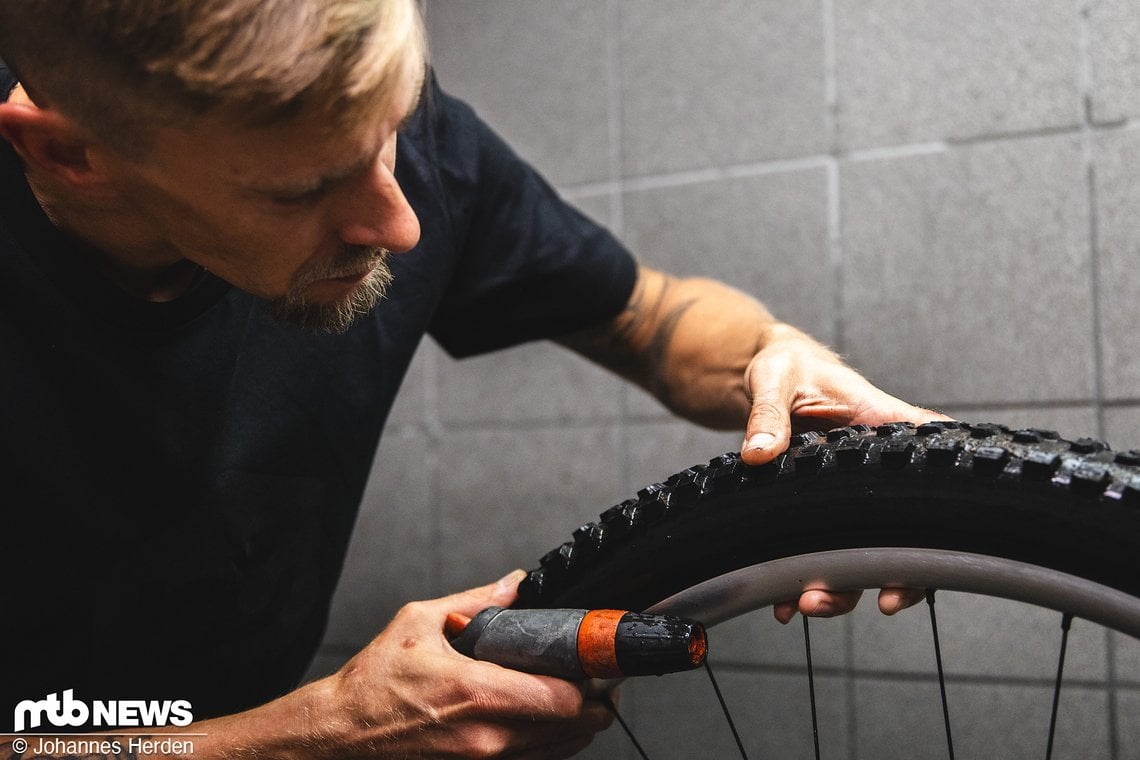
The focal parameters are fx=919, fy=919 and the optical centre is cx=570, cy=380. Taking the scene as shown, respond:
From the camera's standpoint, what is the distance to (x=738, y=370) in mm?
894

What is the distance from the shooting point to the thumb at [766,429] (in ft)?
1.68

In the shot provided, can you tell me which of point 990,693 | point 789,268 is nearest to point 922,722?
point 990,693

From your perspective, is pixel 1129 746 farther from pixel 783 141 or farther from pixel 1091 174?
pixel 783 141

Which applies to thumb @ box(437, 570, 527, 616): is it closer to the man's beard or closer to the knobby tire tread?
the knobby tire tread

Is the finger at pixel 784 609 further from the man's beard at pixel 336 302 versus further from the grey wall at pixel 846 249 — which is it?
the grey wall at pixel 846 249

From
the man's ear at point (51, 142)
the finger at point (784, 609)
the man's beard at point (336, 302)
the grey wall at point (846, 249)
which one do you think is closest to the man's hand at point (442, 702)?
the finger at point (784, 609)

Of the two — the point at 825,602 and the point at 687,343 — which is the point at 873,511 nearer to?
the point at 825,602

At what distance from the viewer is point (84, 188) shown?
63 cm

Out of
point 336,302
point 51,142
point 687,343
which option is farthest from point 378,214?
point 687,343

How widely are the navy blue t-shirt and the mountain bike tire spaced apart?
1.07ft

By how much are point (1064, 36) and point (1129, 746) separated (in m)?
0.91

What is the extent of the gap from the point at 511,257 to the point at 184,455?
1.26 ft

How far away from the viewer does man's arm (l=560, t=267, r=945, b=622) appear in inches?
21.8

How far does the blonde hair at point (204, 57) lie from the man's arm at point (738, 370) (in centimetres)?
32
